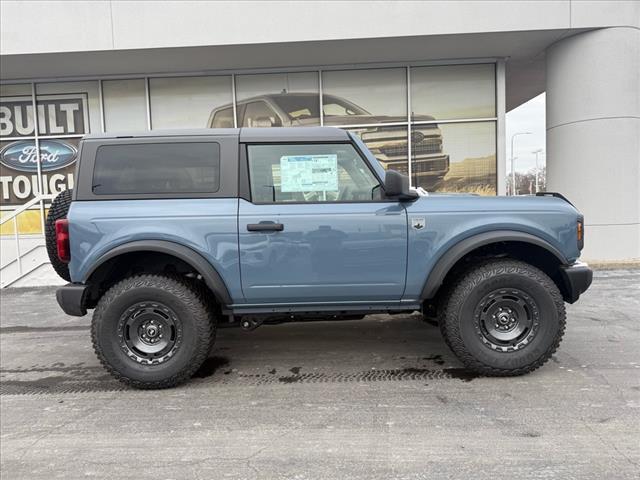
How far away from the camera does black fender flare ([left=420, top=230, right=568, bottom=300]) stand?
3.78 m

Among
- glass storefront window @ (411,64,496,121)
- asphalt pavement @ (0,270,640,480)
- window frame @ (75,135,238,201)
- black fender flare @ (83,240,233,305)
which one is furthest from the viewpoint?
glass storefront window @ (411,64,496,121)

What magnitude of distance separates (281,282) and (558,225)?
2.30m

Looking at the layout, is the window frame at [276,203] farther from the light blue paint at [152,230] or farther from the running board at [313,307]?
the running board at [313,307]

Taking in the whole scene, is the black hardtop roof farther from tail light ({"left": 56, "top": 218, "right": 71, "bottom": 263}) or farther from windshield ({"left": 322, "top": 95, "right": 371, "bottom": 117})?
windshield ({"left": 322, "top": 95, "right": 371, "bottom": 117})

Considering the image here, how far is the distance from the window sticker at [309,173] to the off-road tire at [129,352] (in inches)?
48.3

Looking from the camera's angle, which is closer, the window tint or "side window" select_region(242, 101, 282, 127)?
the window tint

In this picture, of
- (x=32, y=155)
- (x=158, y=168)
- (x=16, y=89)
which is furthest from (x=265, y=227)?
(x=16, y=89)

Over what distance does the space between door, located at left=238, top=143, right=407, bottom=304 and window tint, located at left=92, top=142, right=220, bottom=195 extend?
356mm

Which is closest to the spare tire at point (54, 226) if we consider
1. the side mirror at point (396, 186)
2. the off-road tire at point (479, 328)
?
the side mirror at point (396, 186)

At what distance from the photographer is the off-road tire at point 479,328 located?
3.79 meters

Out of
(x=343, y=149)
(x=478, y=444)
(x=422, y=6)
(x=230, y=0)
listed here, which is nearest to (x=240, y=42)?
(x=230, y=0)

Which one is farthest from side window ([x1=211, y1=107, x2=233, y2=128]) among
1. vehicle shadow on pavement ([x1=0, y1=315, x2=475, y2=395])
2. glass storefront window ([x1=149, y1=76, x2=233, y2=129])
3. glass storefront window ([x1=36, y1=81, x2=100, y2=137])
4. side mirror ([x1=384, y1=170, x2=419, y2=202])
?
side mirror ([x1=384, y1=170, x2=419, y2=202])

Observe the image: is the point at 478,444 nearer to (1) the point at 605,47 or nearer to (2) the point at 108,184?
(2) the point at 108,184

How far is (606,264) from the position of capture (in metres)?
9.16
